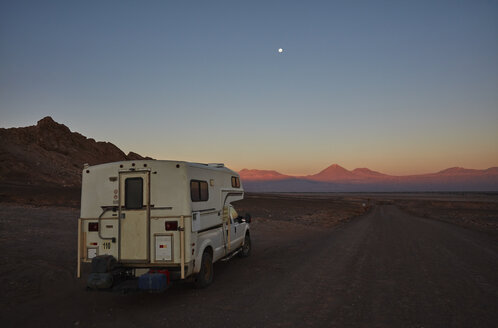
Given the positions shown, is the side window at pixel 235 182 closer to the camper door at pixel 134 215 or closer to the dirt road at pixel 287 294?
the dirt road at pixel 287 294

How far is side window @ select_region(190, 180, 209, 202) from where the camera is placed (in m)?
8.31

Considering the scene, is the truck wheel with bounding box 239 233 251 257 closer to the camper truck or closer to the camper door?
the camper truck

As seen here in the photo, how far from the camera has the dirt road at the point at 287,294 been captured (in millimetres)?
6520

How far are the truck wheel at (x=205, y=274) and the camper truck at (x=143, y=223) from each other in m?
0.03

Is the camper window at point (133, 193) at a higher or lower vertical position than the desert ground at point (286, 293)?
higher

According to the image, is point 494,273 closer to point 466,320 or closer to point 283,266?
point 466,320

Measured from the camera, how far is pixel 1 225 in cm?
1931

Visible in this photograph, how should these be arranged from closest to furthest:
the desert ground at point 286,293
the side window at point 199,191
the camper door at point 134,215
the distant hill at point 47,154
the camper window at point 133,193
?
the desert ground at point 286,293
the camper door at point 134,215
the camper window at point 133,193
the side window at point 199,191
the distant hill at point 47,154

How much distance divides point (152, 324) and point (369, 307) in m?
4.37

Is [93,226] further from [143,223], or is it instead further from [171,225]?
[171,225]

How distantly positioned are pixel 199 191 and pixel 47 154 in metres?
118

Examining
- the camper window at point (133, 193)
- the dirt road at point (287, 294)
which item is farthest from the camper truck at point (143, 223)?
the dirt road at point (287, 294)

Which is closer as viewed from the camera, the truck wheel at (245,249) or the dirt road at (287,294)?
the dirt road at (287,294)

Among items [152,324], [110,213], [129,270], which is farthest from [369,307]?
[110,213]
